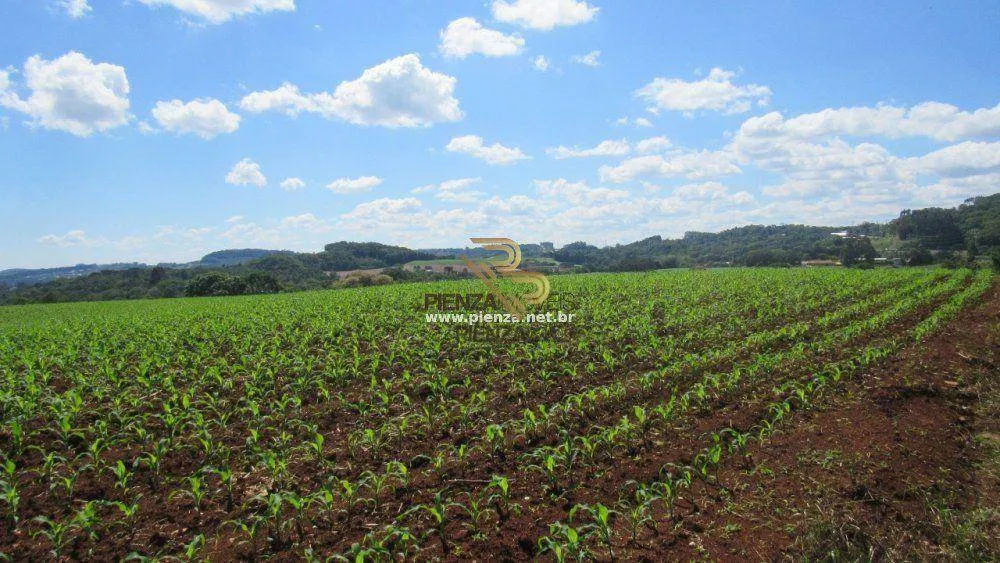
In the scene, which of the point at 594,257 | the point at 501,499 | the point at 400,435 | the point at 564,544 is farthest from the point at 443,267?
the point at 564,544

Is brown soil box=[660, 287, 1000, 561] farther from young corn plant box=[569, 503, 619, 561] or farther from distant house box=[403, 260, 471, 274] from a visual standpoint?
distant house box=[403, 260, 471, 274]

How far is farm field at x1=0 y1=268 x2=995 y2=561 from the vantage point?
13.9 ft

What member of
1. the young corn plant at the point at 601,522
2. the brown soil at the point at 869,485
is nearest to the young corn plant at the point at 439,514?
the young corn plant at the point at 601,522

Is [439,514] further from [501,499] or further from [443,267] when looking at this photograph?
[443,267]

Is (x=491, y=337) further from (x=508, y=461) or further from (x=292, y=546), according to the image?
(x=292, y=546)

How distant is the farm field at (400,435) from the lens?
13.9ft

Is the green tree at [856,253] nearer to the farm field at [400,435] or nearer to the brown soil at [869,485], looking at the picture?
the farm field at [400,435]

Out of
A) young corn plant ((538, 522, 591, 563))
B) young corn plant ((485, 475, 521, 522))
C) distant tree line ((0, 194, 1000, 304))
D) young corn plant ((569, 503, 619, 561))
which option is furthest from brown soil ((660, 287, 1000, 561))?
distant tree line ((0, 194, 1000, 304))

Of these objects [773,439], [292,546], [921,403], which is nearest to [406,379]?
[292,546]

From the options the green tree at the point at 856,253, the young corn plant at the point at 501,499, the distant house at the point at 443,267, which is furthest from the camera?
the green tree at the point at 856,253

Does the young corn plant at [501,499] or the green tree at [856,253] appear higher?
the green tree at [856,253]

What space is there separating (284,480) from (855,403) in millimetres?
8096

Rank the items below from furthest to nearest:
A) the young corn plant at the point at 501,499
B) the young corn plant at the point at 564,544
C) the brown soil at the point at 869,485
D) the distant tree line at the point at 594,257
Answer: the distant tree line at the point at 594,257 < the young corn plant at the point at 501,499 < the brown soil at the point at 869,485 < the young corn plant at the point at 564,544

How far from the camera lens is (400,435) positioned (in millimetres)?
6148
